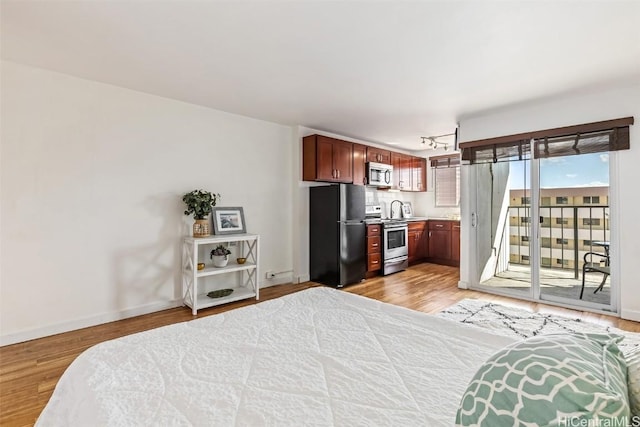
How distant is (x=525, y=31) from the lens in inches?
84.0

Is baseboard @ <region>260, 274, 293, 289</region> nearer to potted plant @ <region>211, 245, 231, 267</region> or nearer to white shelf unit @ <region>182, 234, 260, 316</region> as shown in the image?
white shelf unit @ <region>182, 234, 260, 316</region>

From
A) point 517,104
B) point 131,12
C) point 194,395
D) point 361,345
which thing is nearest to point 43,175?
point 131,12

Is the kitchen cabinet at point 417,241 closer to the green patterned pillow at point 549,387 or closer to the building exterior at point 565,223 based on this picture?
the building exterior at point 565,223

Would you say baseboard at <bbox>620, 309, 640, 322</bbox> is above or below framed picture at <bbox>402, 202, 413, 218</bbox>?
below

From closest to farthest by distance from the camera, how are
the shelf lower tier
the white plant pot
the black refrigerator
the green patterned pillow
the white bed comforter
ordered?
the green patterned pillow
the white bed comforter
the shelf lower tier
the white plant pot
the black refrigerator

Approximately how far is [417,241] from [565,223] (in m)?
2.63

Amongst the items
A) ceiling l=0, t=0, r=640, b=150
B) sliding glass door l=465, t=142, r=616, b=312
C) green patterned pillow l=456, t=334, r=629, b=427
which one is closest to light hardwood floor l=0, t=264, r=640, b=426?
sliding glass door l=465, t=142, r=616, b=312

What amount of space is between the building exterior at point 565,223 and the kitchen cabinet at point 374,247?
6.47ft

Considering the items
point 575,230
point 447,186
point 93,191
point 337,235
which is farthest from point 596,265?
point 93,191

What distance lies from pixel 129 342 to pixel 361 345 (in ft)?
3.06

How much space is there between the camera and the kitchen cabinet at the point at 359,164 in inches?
204

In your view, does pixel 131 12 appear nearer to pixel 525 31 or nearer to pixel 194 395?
pixel 194 395

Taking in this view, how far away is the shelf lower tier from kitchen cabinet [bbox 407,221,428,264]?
3353mm

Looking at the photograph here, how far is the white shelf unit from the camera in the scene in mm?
3369
